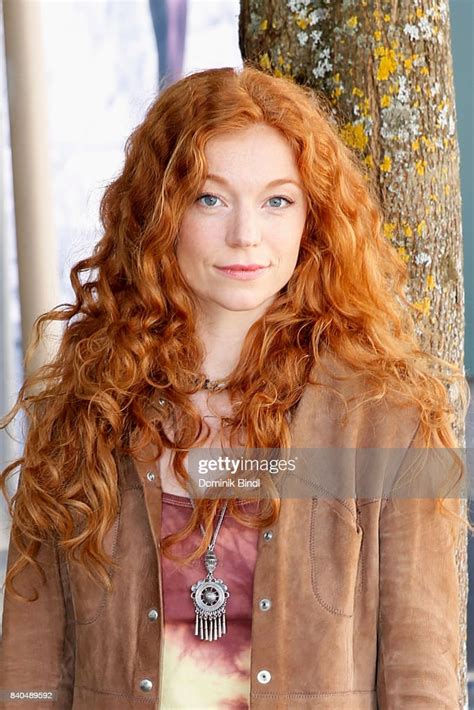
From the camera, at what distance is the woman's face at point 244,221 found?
3.71 feet

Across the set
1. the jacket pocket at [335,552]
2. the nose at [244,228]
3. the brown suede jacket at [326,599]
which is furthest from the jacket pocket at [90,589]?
the nose at [244,228]

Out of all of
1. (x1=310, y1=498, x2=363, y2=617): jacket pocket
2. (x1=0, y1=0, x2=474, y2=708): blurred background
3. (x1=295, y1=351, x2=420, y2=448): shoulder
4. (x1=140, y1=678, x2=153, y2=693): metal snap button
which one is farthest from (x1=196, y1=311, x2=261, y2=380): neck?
(x1=0, y1=0, x2=474, y2=708): blurred background

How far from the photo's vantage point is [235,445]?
119 centimetres

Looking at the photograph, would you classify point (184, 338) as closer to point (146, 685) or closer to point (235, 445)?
point (235, 445)

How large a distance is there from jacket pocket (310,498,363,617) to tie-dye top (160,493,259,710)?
0.24 feet

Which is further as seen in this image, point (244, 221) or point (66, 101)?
point (66, 101)

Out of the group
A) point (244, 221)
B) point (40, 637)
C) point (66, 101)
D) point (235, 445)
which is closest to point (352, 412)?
point (235, 445)

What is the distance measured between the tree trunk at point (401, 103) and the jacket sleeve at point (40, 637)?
23.4 inches

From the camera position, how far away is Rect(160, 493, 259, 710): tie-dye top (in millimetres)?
1098

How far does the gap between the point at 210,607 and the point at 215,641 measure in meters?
0.04

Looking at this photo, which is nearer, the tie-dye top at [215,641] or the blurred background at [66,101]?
the tie-dye top at [215,641]

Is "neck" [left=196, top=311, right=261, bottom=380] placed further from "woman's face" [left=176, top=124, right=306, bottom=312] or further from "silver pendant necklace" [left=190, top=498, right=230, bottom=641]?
"silver pendant necklace" [left=190, top=498, right=230, bottom=641]

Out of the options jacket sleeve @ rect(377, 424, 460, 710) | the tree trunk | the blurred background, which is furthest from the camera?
the blurred background

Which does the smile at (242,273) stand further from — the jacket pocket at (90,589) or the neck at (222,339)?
the jacket pocket at (90,589)
